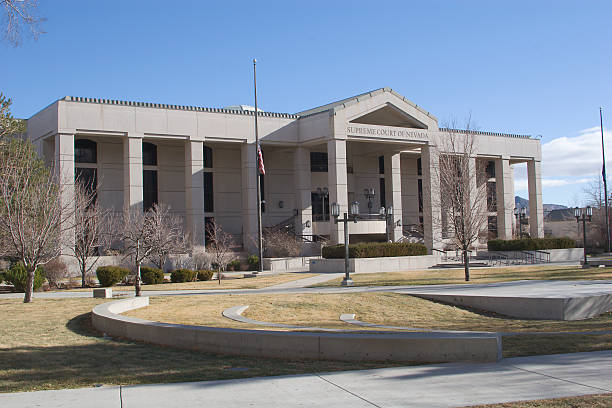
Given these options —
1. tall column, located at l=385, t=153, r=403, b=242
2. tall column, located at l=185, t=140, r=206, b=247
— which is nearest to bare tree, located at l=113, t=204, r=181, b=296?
tall column, located at l=185, t=140, r=206, b=247

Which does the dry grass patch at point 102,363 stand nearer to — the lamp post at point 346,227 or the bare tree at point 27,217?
the bare tree at point 27,217

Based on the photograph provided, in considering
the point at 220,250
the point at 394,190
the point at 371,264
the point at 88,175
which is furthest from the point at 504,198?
the point at 88,175

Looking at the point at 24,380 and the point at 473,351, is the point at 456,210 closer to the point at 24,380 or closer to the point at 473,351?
the point at 473,351

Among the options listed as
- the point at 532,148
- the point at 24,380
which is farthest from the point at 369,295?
the point at 532,148

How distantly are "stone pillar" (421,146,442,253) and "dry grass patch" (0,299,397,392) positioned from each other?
37.2m

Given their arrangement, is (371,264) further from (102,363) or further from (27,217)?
(102,363)

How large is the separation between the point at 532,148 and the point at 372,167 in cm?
1723

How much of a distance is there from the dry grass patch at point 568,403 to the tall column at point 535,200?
54952mm

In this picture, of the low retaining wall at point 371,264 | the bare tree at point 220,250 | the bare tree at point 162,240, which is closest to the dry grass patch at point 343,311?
the bare tree at point 162,240

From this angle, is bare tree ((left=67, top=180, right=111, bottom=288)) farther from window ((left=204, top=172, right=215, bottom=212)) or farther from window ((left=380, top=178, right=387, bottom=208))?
window ((left=380, top=178, right=387, bottom=208))

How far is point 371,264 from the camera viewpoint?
36.8m

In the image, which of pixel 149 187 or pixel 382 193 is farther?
pixel 382 193

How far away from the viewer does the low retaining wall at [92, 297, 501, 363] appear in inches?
361

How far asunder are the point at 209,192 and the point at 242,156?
5.83 metres
